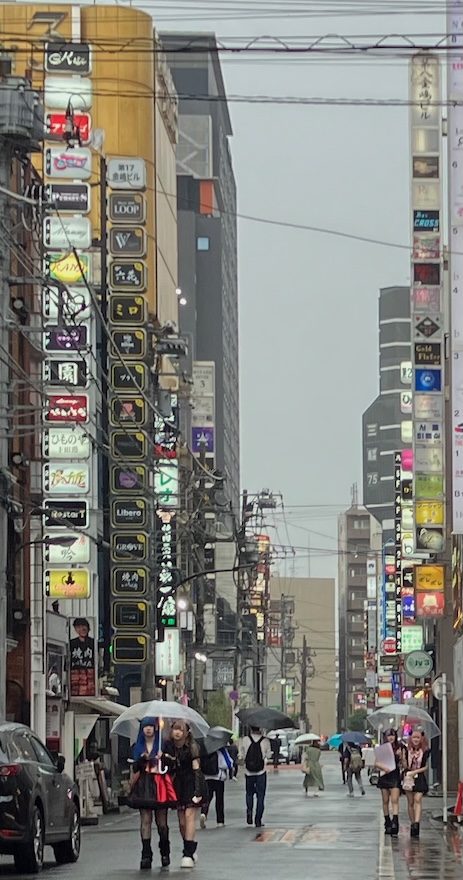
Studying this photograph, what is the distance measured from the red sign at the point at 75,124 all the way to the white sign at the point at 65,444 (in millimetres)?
9164

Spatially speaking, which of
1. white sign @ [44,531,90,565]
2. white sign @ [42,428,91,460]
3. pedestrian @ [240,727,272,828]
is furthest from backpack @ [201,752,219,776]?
white sign @ [44,531,90,565]

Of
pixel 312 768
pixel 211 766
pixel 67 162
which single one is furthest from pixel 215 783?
pixel 67 162

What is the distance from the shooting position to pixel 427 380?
55.7 meters

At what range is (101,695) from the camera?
5522 centimetres

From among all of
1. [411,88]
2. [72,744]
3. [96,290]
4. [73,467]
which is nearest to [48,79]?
[96,290]

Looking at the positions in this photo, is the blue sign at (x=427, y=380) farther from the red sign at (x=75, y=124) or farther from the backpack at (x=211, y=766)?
the backpack at (x=211, y=766)

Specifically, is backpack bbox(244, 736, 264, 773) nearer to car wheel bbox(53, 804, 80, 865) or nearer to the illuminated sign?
car wheel bbox(53, 804, 80, 865)

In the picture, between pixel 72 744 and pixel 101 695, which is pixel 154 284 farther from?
pixel 72 744

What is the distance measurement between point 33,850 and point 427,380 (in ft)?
115

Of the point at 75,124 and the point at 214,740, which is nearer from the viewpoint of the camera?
the point at 214,740

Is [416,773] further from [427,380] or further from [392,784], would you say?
[427,380]

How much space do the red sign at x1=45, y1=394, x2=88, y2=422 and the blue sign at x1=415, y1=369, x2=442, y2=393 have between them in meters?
14.7

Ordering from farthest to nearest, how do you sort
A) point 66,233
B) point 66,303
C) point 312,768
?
point 312,768, point 66,233, point 66,303

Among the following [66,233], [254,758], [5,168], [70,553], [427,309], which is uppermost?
[66,233]
